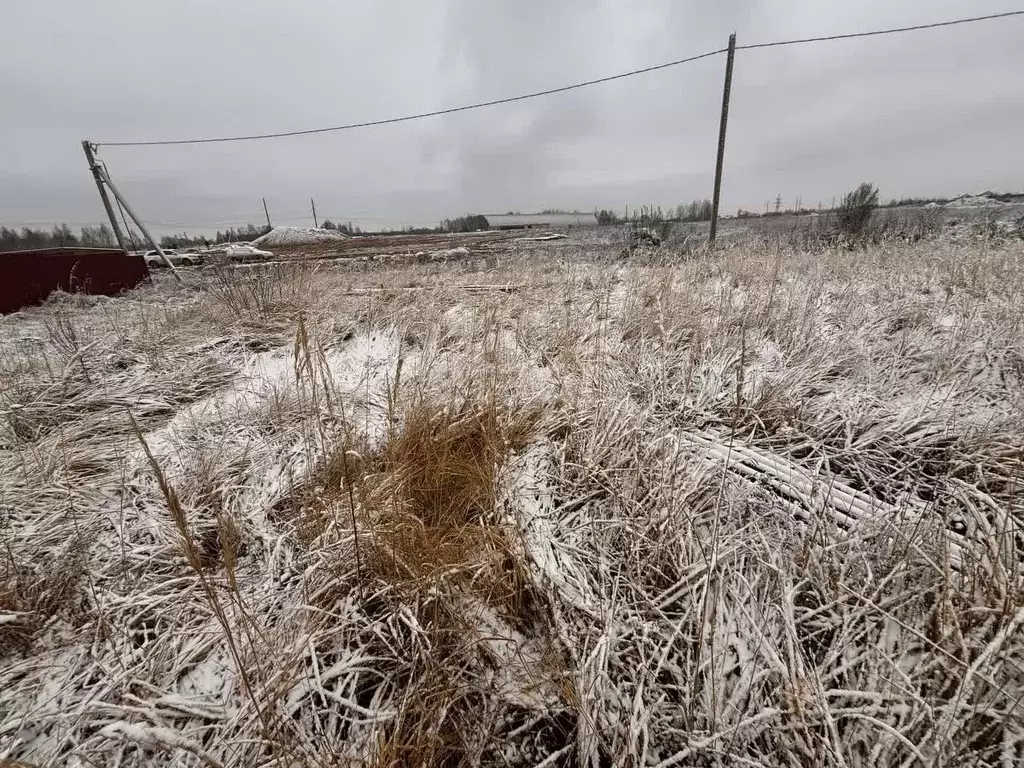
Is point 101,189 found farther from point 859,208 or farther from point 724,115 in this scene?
point 859,208

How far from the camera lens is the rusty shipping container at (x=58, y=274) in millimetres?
6039

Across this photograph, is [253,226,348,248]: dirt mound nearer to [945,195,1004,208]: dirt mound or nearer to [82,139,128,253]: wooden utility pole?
[82,139,128,253]: wooden utility pole

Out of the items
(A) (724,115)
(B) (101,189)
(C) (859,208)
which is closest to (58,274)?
(B) (101,189)

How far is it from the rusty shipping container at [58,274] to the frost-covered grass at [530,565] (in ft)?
18.4

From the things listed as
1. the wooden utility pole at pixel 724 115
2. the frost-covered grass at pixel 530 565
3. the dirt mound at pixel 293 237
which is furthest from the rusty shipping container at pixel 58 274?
the dirt mound at pixel 293 237

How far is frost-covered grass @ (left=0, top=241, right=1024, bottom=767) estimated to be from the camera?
0.89 metres

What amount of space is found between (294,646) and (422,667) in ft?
1.19

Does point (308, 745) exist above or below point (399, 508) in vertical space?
below

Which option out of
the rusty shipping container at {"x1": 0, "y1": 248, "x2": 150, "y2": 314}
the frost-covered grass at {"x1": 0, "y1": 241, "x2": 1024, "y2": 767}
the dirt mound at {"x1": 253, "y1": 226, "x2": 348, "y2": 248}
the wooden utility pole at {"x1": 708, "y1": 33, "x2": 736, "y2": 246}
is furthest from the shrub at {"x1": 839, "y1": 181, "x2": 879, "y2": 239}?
the dirt mound at {"x1": 253, "y1": 226, "x2": 348, "y2": 248}

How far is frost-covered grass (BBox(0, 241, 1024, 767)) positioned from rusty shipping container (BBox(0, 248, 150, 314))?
5610 millimetres

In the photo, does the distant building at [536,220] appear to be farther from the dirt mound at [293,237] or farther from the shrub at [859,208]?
the shrub at [859,208]

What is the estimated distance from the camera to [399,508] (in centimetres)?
149

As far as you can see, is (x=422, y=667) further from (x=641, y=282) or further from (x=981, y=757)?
(x=641, y=282)

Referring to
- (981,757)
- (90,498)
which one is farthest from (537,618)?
(90,498)
